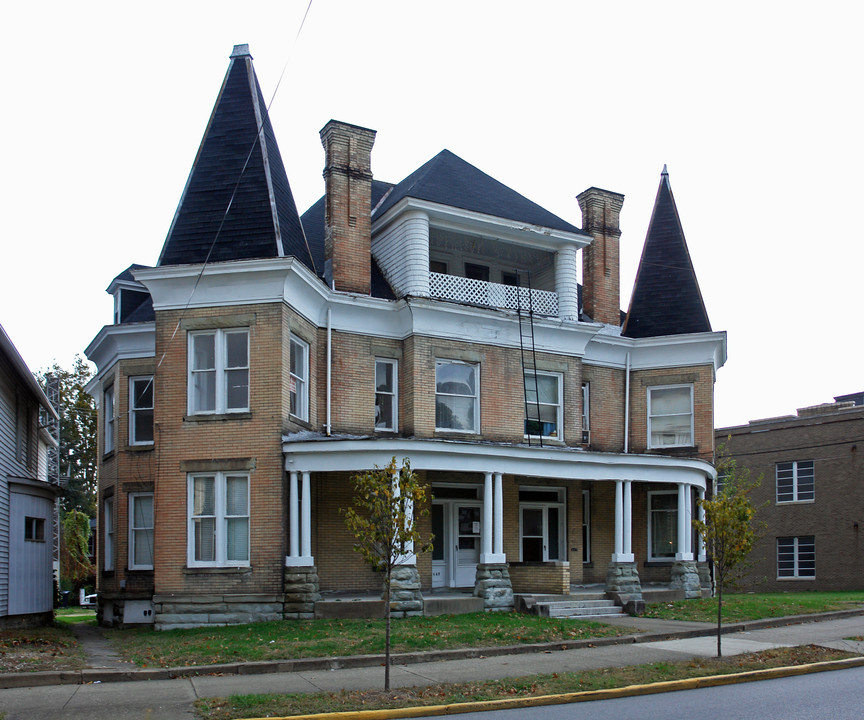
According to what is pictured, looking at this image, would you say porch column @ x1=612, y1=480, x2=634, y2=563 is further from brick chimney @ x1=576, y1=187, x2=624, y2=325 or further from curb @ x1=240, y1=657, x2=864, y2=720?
curb @ x1=240, y1=657, x2=864, y2=720

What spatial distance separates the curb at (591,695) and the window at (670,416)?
1385 centimetres

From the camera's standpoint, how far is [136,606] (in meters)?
23.7

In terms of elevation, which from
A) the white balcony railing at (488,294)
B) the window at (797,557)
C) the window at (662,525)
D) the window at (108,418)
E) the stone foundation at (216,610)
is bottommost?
the window at (797,557)

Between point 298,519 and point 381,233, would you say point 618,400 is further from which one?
point 298,519

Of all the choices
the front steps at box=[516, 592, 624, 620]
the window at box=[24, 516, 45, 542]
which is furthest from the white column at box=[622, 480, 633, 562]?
the window at box=[24, 516, 45, 542]

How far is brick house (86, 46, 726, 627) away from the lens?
68.8 feet

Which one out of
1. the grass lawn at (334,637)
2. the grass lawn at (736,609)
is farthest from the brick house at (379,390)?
the grass lawn at (334,637)

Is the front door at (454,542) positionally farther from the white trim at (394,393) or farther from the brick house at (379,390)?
the white trim at (394,393)

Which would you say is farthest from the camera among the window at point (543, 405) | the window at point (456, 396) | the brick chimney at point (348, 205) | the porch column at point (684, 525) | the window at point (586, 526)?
the window at point (586, 526)

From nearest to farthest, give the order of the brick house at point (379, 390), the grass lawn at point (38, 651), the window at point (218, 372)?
the grass lawn at point (38, 651), the brick house at point (379, 390), the window at point (218, 372)

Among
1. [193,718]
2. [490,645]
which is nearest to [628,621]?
[490,645]

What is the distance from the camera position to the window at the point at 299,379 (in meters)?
22.3

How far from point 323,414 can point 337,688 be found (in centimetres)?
1140

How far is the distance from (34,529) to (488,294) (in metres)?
13.4
